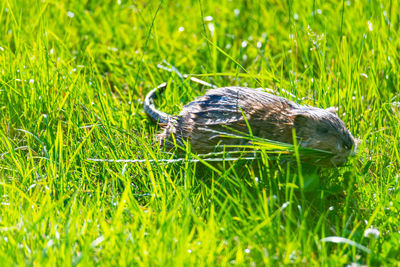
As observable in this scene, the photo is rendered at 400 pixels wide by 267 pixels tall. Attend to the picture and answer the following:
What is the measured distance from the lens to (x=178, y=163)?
358 centimetres

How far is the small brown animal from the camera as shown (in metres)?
3.40

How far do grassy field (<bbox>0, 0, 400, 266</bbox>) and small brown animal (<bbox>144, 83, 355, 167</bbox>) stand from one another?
15 centimetres

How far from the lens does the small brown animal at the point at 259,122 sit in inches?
134

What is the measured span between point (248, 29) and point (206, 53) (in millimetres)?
700

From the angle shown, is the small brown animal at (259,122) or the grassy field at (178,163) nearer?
the grassy field at (178,163)

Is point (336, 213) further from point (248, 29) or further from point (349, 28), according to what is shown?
point (248, 29)

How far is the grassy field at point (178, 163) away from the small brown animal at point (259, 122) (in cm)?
15

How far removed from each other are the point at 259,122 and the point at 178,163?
2.09 feet

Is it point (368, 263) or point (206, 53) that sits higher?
point (206, 53)

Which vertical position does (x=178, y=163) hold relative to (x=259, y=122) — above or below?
below

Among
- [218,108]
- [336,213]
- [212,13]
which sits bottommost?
[336,213]

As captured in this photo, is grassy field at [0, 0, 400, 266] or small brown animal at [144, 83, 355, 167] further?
small brown animal at [144, 83, 355, 167]

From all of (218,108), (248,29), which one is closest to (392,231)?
(218,108)

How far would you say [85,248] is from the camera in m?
2.46
